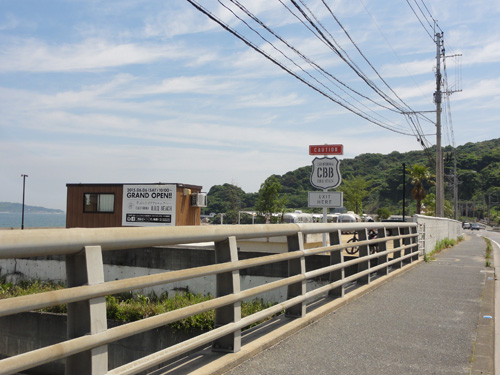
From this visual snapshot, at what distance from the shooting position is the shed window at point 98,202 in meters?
31.1

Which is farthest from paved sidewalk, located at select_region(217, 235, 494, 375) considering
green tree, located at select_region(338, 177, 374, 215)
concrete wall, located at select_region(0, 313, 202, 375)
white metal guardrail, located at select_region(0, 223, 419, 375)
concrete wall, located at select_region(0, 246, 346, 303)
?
green tree, located at select_region(338, 177, 374, 215)

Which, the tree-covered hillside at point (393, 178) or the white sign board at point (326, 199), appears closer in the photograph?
the white sign board at point (326, 199)

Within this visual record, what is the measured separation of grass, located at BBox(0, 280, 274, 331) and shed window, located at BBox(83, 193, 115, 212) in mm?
14892

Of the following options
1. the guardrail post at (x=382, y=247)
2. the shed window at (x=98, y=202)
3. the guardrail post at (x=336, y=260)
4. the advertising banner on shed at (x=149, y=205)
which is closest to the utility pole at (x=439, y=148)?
the advertising banner on shed at (x=149, y=205)

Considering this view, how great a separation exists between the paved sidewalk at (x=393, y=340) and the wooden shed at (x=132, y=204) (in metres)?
22.8

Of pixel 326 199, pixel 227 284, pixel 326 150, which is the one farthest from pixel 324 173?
pixel 227 284

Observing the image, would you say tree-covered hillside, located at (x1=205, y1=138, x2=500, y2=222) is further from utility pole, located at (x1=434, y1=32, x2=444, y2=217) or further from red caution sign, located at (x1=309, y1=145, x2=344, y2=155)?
red caution sign, located at (x1=309, y1=145, x2=344, y2=155)

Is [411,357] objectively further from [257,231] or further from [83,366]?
[83,366]

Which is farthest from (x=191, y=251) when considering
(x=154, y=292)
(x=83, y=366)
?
(x=83, y=366)

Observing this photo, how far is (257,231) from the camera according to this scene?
475 centimetres

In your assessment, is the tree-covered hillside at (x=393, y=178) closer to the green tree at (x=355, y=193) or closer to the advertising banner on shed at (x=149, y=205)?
the green tree at (x=355, y=193)

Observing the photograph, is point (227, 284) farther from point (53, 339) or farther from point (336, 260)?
point (53, 339)

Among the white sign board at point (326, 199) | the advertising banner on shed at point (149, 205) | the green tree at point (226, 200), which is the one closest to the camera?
the white sign board at point (326, 199)

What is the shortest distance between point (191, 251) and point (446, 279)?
691 centimetres
